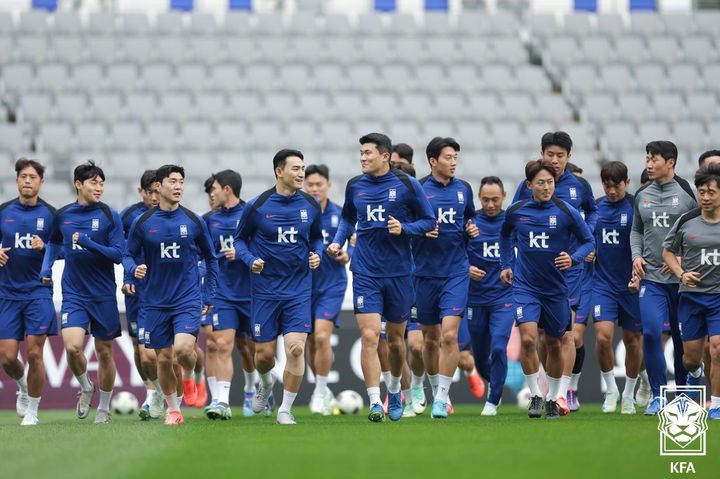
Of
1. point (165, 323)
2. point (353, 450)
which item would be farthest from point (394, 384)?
point (353, 450)

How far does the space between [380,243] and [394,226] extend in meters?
0.52

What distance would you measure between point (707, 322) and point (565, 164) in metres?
2.62

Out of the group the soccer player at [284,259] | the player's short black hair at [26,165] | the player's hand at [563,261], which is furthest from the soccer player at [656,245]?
the player's short black hair at [26,165]

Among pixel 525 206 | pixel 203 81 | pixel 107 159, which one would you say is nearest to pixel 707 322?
pixel 525 206

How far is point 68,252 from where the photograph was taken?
1409cm

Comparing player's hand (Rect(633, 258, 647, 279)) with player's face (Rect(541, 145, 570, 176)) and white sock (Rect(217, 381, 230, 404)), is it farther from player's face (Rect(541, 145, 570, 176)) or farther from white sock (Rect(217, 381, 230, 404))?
white sock (Rect(217, 381, 230, 404))

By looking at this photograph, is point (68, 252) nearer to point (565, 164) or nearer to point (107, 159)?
point (565, 164)

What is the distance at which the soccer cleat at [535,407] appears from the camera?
43.8ft

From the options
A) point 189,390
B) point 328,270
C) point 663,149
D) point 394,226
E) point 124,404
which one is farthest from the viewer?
point 124,404

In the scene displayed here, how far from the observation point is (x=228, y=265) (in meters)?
14.8

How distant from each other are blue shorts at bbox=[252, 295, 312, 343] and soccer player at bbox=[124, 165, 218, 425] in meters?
0.70

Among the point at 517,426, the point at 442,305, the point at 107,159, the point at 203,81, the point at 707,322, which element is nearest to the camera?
the point at 517,426

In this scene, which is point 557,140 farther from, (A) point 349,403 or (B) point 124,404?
(B) point 124,404

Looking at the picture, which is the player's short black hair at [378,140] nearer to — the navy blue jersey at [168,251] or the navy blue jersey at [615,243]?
the navy blue jersey at [168,251]
